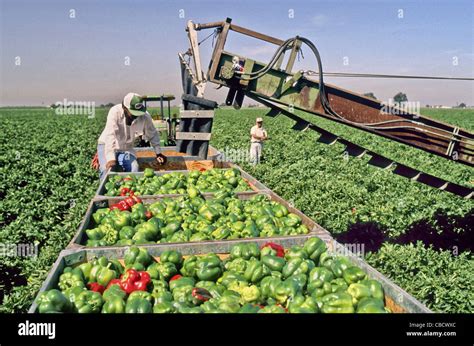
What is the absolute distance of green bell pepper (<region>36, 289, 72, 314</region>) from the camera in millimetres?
3652

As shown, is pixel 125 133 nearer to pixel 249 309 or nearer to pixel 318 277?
pixel 318 277

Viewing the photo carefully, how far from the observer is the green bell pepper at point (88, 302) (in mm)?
3928

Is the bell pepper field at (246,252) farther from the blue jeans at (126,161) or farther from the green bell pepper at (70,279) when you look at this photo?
the blue jeans at (126,161)

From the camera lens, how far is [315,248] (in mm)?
4914

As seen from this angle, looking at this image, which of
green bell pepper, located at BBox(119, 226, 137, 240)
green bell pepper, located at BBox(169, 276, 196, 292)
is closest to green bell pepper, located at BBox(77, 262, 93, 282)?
green bell pepper, located at BBox(169, 276, 196, 292)

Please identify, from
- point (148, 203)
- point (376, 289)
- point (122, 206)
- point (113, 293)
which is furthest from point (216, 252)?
point (148, 203)

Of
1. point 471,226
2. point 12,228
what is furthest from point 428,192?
point 12,228

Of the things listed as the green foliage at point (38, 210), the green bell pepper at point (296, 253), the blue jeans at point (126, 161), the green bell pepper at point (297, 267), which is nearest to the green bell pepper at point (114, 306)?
the green bell pepper at point (297, 267)

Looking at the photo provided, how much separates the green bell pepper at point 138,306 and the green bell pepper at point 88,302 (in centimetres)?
26

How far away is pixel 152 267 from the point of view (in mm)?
4664

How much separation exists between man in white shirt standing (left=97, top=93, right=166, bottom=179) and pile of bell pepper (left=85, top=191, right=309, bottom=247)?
2657mm

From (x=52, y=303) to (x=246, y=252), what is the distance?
2.01 m

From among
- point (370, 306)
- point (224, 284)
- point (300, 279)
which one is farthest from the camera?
point (224, 284)

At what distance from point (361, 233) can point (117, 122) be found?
5.29m
